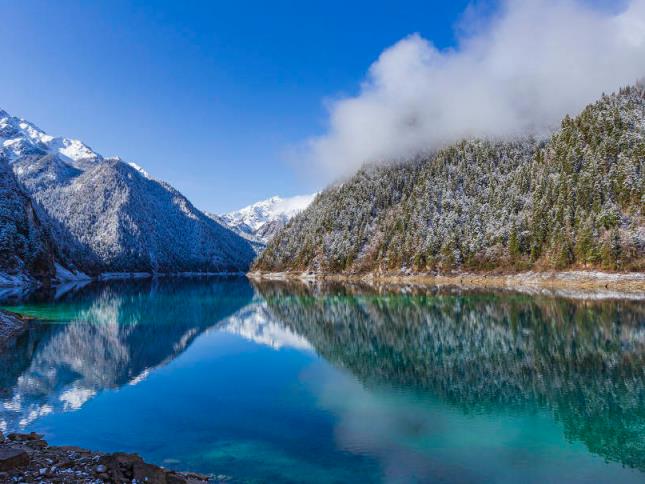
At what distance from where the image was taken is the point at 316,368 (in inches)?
1320

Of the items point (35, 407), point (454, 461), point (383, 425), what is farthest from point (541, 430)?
point (35, 407)

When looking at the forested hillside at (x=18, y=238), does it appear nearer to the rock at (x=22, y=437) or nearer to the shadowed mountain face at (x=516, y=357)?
the shadowed mountain face at (x=516, y=357)

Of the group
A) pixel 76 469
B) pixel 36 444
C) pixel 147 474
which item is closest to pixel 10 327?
pixel 36 444

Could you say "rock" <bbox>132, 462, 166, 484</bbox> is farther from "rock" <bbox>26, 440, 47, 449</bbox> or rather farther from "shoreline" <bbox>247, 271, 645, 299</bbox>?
"shoreline" <bbox>247, 271, 645, 299</bbox>

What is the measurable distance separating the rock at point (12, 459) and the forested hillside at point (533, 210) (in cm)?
11446

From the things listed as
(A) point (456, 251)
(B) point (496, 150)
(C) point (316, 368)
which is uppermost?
(B) point (496, 150)

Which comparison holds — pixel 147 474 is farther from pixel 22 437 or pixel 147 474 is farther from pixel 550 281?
pixel 550 281

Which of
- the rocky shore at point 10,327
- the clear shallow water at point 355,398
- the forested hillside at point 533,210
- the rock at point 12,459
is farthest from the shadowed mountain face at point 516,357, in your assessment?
the forested hillside at point 533,210

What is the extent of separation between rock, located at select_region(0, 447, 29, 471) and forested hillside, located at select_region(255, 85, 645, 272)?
114 metres

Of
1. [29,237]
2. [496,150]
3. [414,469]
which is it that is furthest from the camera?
[496,150]

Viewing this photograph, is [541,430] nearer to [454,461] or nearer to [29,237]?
[454,461]

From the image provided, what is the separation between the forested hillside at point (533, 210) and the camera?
108250 millimetres

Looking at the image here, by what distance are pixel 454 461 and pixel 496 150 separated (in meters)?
201

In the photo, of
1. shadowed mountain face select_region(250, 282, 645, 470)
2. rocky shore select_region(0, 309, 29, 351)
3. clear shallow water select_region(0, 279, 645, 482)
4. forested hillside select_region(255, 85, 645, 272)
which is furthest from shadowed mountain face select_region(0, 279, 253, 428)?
forested hillside select_region(255, 85, 645, 272)
